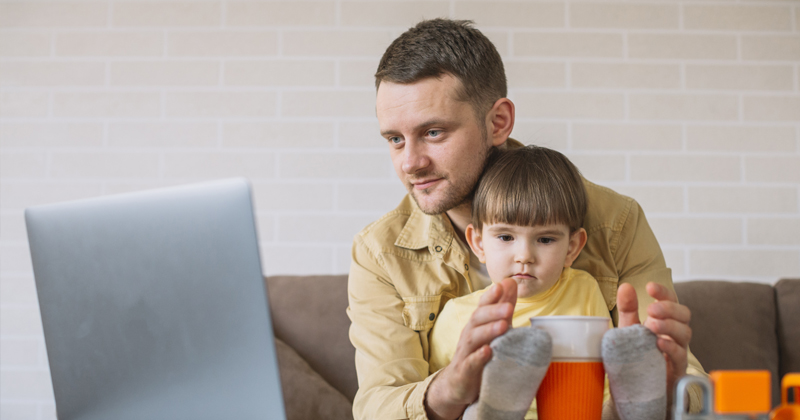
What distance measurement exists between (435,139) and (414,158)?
0.23ft

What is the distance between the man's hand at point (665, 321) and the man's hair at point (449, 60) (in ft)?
2.26

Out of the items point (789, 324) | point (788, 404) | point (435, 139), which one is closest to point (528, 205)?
point (435, 139)

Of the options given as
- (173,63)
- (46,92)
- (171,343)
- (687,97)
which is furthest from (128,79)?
(687,97)

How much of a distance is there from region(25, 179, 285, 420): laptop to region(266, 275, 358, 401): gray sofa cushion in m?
1.03

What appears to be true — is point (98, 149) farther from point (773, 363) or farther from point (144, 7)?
point (773, 363)

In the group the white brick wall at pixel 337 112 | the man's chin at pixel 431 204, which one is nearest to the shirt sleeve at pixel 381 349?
the man's chin at pixel 431 204

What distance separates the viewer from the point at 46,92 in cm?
229

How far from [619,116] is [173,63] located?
168cm

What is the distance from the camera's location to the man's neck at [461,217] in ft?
4.78

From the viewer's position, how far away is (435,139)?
1.37 m

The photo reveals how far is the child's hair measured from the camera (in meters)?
1.21

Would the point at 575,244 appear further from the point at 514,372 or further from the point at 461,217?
the point at 514,372

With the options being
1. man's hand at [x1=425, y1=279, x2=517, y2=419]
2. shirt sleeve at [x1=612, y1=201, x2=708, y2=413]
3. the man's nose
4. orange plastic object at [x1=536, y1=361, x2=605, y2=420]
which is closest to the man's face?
the man's nose

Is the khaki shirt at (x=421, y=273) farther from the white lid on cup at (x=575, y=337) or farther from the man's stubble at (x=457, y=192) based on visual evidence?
the white lid on cup at (x=575, y=337)
